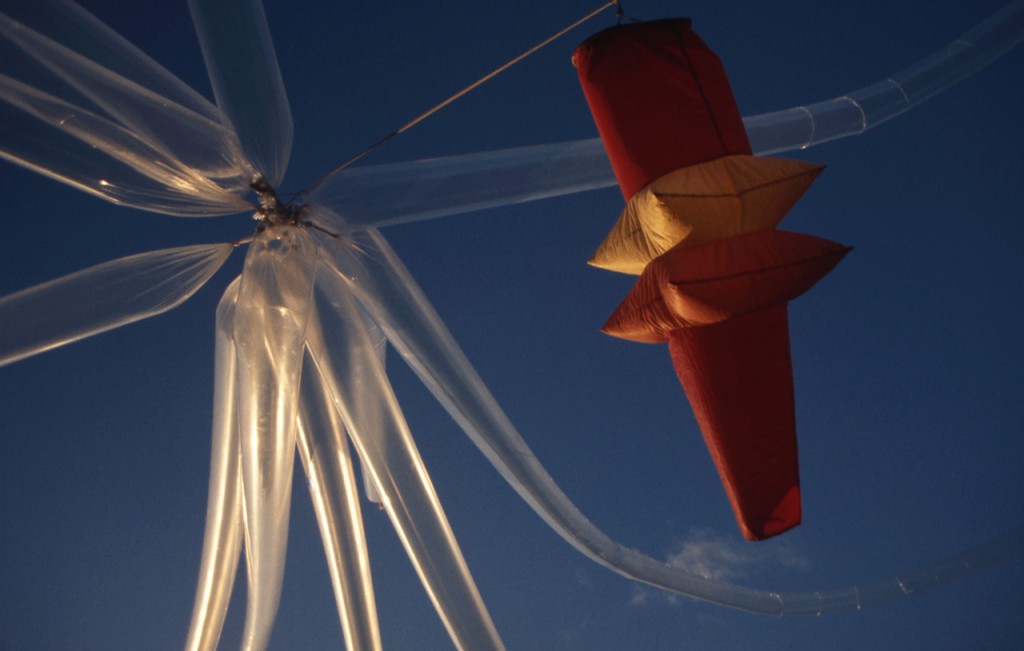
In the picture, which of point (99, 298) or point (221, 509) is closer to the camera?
point (99, 298)

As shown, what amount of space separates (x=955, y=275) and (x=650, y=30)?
254 centimetres

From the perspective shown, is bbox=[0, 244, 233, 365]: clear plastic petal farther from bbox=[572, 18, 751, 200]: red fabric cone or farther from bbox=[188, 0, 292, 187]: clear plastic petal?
bbox=[572, 18, 751, 200]: red fabric cone

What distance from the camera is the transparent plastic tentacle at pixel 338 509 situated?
202 centimetres

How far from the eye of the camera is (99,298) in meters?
1.98

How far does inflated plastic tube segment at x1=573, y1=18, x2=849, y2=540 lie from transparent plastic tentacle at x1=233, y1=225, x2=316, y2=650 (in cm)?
90

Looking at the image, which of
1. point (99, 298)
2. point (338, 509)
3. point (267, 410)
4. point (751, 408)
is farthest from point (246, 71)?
point (751, 408)

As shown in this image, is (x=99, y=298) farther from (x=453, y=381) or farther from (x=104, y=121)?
(x=453, y=381)

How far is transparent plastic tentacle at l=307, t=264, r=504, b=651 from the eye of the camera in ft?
6.36

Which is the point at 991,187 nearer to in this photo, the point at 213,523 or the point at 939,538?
the point at 939,538

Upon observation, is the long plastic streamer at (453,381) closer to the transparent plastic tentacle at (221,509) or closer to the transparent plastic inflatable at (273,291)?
the transparent plastic inflatable at (273,291)

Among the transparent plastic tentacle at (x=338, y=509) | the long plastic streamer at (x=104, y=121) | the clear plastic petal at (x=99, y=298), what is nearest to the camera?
the long plastic streamer at (x=104, y=121)

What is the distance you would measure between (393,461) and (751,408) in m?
0.99

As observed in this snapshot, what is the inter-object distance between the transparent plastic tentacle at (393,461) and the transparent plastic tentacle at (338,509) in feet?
0.31

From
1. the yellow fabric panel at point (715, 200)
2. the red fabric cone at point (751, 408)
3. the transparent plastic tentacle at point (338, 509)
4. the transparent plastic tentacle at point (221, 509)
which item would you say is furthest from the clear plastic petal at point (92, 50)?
the red fabric cone at point (751, 408)
